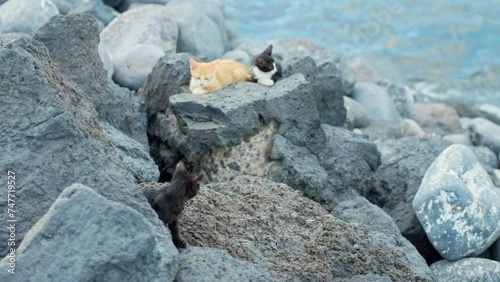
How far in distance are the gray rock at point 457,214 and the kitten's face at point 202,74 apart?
182 centimetres

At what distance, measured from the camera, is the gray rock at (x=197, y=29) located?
9914mm

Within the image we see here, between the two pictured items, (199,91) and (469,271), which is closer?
(469,271)

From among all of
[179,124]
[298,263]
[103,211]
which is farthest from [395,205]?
[103,211]

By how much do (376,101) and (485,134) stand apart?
5.34ft

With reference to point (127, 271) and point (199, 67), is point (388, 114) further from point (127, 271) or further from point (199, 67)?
point (127, 271)

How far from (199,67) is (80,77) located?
998 millimetres

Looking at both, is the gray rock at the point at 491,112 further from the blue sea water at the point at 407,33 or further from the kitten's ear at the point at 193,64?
the kitten's ear at the point at 193,64

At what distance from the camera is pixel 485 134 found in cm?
1096

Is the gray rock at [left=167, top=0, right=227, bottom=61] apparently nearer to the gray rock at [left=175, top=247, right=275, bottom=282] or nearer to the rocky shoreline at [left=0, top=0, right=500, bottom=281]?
the rocky shoreline at [left=0, top=0, right=500, bottom=281]

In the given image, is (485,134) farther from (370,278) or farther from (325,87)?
(370,278)

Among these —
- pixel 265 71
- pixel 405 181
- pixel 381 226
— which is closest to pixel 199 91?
pixel 265 71

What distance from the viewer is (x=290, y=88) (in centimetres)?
626

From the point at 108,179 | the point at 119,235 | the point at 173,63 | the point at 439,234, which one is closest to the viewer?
the point at 119,235

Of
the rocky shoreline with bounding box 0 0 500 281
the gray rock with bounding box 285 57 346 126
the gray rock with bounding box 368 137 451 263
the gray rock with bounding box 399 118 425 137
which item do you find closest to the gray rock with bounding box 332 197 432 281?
the rocky shoreline with bounding box 0 0 500 281
